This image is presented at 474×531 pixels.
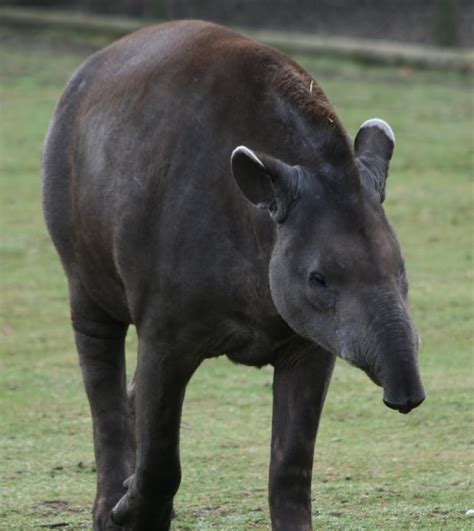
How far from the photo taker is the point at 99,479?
7.02 meters

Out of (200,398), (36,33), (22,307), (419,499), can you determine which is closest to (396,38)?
(36,33)

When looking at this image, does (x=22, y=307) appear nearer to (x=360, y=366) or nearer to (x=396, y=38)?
(x=360, y=366)

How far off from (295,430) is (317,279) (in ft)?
3.07

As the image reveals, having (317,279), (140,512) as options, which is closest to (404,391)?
(317,279)

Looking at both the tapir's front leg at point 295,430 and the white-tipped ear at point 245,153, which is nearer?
the white-tipped ear at point 245,153

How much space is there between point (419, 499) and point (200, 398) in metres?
2.27

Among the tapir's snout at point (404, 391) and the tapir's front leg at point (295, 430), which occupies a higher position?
the tapir's snout at point (404, 391)

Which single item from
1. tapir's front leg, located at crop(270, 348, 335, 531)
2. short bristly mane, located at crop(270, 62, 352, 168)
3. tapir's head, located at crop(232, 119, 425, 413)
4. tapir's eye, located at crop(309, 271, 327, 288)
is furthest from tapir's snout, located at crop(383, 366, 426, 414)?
tapir's front leg, located at crop(270, 348, 335, 531)

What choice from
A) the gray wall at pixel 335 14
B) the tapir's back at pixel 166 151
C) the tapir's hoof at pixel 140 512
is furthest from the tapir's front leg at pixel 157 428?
the gray wall at pixel 335 14

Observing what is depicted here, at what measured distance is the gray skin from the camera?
18.0 feet

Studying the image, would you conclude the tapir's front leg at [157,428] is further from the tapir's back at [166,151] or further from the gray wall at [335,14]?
the gray wall at [335,14]

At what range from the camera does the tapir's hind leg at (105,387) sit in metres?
7.03

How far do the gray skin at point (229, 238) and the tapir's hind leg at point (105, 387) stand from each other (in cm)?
9

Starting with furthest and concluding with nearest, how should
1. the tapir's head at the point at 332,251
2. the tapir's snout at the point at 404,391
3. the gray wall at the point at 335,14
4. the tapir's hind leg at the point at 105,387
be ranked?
the gray wall at the point at 335,14, the tapir's hind leg at the point at 105,387, the tapir's head at the point at 332,251, the tapir's snout at the point at 404,391
